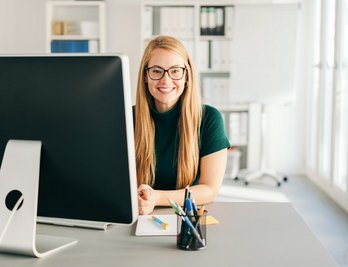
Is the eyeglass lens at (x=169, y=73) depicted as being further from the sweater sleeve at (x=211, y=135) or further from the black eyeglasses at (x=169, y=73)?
the sweater sleeve at (x=211, y=135)

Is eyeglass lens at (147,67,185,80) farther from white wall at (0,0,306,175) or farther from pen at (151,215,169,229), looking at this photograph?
white wall at (0,0,306,175)

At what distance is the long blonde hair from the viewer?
2246mm

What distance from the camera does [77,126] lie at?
1555 millimetres

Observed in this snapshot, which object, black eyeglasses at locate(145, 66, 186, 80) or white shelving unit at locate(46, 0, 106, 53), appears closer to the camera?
black eyeglasses at locate(145, 66, 186, 80)

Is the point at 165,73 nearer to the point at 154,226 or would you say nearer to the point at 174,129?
the point at 174,129

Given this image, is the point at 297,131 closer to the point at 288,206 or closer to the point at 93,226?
the point at 288,206

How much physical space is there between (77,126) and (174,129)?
812 millimetres

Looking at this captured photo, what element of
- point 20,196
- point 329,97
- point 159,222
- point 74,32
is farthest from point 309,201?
point 20,196

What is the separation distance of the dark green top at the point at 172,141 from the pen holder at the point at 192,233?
2.03 feet

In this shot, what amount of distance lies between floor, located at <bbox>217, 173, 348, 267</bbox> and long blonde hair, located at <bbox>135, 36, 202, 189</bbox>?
1.75 m

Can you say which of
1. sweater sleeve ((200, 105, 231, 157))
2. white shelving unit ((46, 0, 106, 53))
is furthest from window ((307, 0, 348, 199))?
sweater sleeve ((200, 105, 231, 157))

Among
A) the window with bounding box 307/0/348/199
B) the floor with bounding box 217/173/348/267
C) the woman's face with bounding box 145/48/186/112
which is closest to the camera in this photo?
the woman's face with bounding box 145/48/186/112

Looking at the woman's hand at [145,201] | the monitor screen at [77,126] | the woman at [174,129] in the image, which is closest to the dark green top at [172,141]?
the woman at [174,129]

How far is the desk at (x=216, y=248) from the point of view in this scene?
1.59 metres
